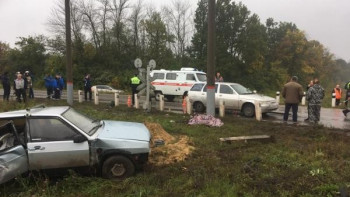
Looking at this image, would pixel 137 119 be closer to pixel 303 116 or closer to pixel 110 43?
pixel 303 116

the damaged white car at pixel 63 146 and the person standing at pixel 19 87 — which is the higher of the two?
the person standing at pixel 19 87

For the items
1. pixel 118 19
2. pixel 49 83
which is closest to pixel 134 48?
pixel 118 19

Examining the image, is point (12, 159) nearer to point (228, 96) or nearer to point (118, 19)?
point (228, 96)

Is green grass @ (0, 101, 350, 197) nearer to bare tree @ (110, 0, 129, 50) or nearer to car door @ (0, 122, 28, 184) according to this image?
car door @ (0, 122, 28, 184)

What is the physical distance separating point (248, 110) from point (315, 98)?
10.2 feet

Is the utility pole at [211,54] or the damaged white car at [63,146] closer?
the damaged white car at [63,146]

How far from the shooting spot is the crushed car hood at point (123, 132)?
23.4ft

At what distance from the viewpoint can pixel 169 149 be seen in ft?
28.3

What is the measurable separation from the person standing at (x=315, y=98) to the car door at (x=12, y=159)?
10359 mm

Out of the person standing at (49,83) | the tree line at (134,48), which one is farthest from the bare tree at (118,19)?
the person standing at (49,83)

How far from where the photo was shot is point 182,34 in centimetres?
6175

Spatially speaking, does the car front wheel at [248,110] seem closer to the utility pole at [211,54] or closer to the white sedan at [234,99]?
the white sedan at [234,99]

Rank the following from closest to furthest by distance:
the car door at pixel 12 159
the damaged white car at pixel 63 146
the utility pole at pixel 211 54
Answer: the car door at pixel 12 159 → the damaged white car at pixel 63 146 → the utility pole at pixel 211 54

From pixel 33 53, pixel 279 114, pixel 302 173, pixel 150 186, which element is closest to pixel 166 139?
pixel 150 186
